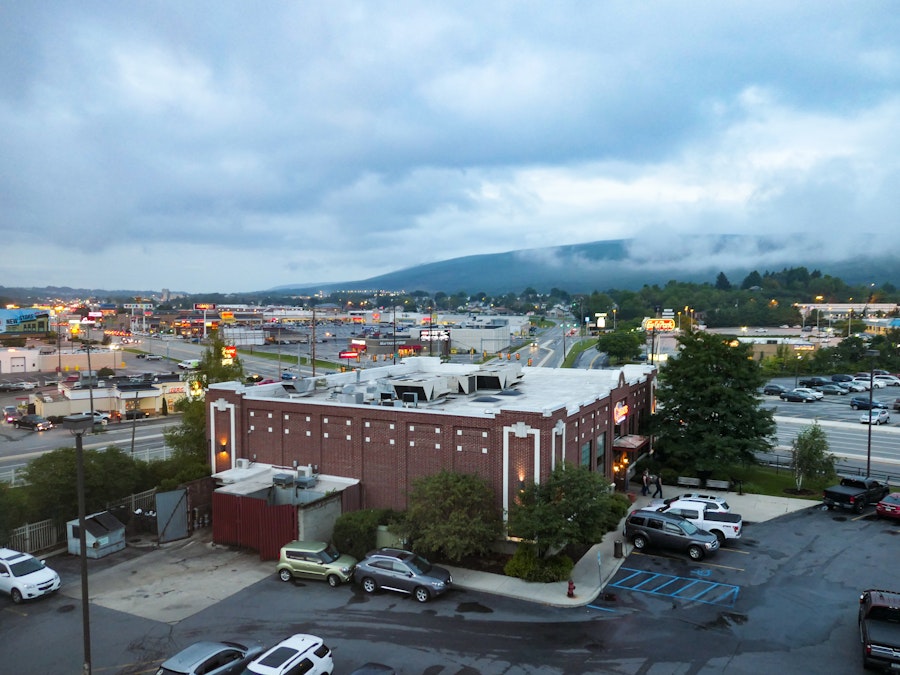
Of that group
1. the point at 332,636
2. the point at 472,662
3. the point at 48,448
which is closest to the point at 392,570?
the point at 332,636

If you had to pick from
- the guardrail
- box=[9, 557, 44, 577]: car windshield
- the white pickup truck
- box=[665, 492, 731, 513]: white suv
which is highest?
box=[9, 557, 44, 577]: car windshield

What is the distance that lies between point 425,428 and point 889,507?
25.9 metres

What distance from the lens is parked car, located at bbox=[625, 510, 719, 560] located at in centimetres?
2777

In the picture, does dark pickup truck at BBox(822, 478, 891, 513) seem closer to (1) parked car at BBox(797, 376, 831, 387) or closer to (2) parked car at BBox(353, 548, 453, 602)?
(2) parked car at BBox(353, 548, 453, 602)

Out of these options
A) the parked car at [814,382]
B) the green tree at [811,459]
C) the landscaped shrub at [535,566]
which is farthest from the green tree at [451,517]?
the parked car at [814,382]

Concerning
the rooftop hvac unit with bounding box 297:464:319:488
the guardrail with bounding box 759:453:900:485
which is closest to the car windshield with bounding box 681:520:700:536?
the rooftop hvac unit with bounding box 297:464:319:488

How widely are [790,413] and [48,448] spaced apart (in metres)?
75.0

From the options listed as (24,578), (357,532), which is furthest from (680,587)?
(24,578)

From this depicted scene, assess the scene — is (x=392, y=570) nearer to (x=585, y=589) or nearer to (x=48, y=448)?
(x=585, y=589)

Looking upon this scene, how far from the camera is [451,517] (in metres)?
25.7

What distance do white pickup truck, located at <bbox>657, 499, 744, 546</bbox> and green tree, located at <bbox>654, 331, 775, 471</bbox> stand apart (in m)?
8.10

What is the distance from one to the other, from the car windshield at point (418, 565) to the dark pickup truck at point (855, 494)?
25.6 metres

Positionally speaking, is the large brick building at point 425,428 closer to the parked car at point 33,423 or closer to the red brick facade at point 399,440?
the red brick facade at point 399,440

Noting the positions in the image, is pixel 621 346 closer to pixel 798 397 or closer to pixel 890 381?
pixel 890 381
